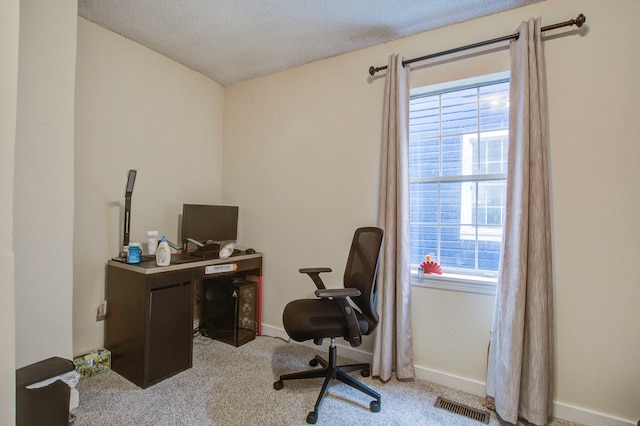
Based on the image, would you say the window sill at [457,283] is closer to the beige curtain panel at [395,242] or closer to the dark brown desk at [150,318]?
the beige curtain panel at [395,242]

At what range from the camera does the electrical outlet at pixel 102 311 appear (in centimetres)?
221

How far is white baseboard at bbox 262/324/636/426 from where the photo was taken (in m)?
1.63

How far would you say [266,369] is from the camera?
86.4 inches

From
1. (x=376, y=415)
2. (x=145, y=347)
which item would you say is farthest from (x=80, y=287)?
(x=376, y=415)

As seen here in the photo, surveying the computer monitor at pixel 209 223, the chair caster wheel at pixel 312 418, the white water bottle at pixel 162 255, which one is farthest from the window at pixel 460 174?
the white water bottle at pixel 162 255

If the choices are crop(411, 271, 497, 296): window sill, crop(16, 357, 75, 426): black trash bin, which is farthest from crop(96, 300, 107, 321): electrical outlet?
crop(411, 271, 497, 296): window sill

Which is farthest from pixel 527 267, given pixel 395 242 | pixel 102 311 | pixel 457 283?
pixel 102 311

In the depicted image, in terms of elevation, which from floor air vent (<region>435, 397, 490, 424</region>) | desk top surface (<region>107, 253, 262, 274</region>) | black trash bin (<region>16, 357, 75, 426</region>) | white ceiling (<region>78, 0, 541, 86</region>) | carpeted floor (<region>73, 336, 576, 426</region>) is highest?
white ceiling (<region>78, 0, 541, 86</region>)

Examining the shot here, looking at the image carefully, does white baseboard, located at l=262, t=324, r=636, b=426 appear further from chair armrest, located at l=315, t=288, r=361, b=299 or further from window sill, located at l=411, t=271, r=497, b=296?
chair armrest, located at l=315, t=288, r=361, b=299

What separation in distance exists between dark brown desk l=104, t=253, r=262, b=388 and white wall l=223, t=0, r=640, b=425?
2.89 feet

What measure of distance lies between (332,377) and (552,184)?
183cm

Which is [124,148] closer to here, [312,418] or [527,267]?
[312,418]

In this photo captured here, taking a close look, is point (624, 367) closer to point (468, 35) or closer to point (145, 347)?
point (468, 35)

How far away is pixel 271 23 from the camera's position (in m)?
2.13
